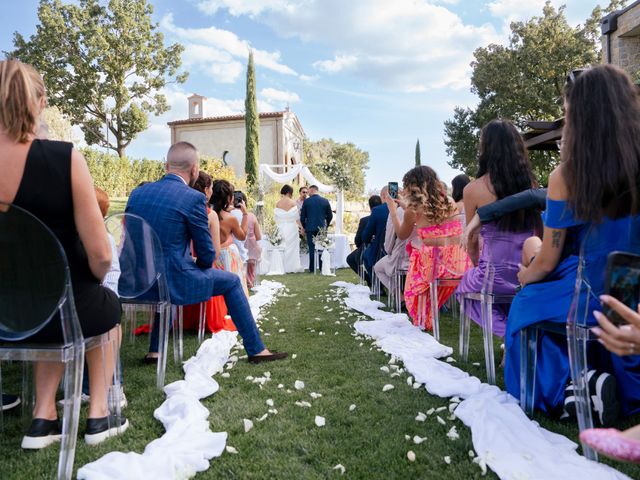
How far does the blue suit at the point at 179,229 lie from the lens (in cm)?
358

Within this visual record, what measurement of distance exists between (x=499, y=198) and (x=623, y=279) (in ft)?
7.59

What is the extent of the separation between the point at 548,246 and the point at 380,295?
5401 millimetres

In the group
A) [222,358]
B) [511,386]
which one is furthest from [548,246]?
[222,358]

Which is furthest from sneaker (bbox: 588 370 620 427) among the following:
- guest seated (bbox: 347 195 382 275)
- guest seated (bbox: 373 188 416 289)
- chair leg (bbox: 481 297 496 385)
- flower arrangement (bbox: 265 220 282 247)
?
flower arrangement (bbox: 265 220 282 247)

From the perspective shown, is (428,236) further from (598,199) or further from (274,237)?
(274,237)

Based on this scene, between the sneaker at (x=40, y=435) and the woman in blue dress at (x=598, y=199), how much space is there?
8.09 feet

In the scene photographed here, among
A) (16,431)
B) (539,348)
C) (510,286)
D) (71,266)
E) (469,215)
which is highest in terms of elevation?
(469,215)

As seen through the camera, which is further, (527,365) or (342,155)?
(342,155)

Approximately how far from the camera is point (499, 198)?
141 inches

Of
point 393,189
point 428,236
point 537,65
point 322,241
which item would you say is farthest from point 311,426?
point 537,65

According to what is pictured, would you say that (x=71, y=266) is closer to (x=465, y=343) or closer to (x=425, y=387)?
(x=425, y=387)

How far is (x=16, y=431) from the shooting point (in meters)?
2.53

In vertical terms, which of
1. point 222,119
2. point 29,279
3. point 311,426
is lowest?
point 311,426

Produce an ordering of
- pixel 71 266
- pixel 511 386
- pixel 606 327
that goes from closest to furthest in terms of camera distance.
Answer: pixel 606 327, pixel 71 266, pixel 511 386
